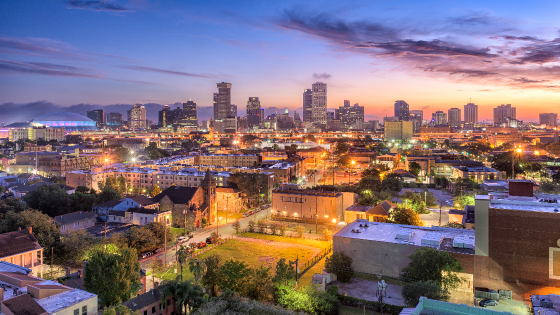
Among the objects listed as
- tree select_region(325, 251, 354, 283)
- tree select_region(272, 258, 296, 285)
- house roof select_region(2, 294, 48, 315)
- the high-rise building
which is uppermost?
the high-rise building

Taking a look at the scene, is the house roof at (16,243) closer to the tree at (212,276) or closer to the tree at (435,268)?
the tree at (212,276)

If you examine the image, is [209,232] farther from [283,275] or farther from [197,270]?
[283,275]

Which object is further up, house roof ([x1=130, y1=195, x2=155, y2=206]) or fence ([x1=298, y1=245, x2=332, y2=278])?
house roof ([x1=130, y1=195, x2=155, y2=206])

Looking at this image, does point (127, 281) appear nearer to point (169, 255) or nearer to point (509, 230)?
point (169, 255)

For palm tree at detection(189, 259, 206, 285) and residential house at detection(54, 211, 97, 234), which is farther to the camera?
residential house at detection(54, 211, 97, 234)

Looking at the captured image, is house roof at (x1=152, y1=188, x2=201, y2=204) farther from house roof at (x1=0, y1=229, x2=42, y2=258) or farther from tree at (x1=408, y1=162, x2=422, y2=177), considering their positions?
tree at (x1=408, y1=162, x2=422, y2=177)

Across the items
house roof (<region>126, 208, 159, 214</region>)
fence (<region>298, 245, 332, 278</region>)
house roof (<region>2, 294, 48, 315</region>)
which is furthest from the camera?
house roof (<region>126, 208, 159, 214</region>)

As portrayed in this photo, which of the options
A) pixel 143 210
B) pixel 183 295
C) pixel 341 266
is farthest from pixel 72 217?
pixel 341 266

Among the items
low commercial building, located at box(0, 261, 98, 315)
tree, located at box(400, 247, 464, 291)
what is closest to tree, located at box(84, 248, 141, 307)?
low commercial building, located at box(0, 261, 98, 315)
